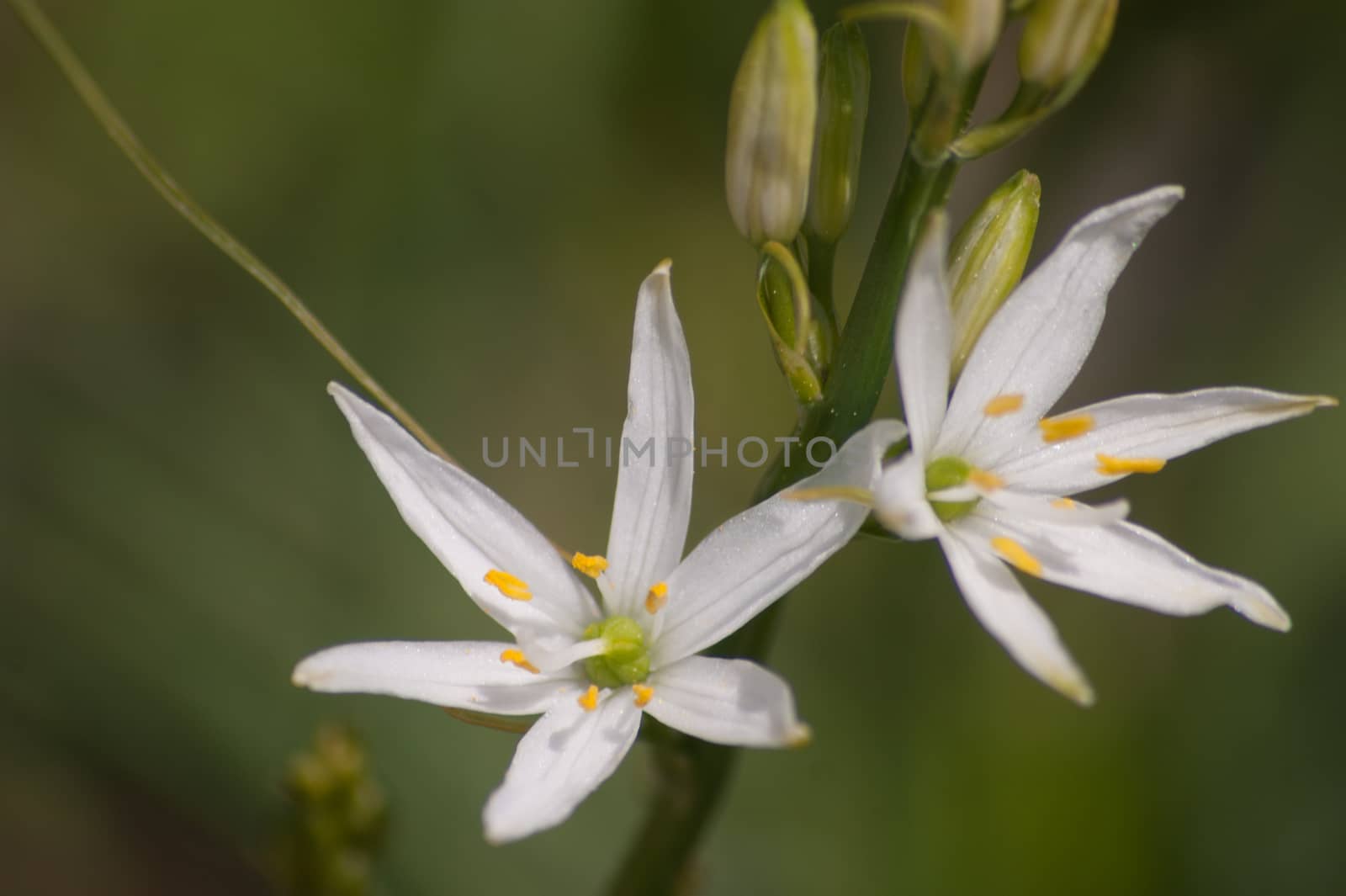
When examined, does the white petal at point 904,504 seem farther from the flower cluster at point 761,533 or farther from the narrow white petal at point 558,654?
the narrow white petal at point 558,654

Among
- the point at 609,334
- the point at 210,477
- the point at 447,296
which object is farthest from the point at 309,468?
the point at 609,334

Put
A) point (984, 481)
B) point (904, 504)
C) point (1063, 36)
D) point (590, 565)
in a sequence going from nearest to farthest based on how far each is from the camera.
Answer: point (904, 504) → point (1063, 36) → point (984, 481) → point (590, 565)

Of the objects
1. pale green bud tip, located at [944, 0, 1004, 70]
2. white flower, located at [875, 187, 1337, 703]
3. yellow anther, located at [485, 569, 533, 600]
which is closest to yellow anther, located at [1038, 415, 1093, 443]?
white flower, located at [875, 187, 1337, 703]

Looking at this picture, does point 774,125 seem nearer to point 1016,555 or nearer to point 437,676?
point 1016,555

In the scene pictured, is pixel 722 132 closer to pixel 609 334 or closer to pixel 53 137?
pixel 609 334

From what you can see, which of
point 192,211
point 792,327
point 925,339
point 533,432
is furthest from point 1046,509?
point 533,432

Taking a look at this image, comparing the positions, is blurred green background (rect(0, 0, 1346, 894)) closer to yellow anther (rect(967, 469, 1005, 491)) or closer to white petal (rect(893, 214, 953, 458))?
yellow anther (rect(967, 469, 1005, 491))
